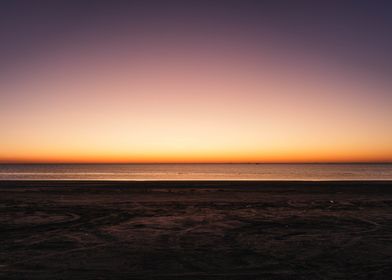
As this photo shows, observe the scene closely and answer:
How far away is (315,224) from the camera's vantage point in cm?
1725

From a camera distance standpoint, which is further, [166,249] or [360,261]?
[166,249]

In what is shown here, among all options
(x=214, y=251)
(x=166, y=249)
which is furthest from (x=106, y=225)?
(x=214, y=251)

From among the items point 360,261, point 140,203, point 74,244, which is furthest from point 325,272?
point 140,203

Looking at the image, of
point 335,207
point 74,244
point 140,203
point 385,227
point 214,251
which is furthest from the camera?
point 140,203

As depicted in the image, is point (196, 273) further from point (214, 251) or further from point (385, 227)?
point (385, 227)

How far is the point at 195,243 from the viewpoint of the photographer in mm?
13148

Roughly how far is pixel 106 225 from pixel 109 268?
732 cm

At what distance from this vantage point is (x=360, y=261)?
35.1ft

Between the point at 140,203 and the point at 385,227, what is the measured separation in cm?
1480

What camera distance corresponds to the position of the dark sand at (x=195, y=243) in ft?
31.9

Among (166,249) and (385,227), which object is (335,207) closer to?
(385,227)

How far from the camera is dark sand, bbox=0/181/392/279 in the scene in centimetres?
971

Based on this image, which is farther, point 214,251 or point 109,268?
point 214,251

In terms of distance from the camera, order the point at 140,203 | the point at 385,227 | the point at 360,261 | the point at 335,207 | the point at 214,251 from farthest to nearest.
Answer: the point at 140,203 < the point at 335,207 < the point at 385,227 < the point at 214,251 < the point at 360,261
